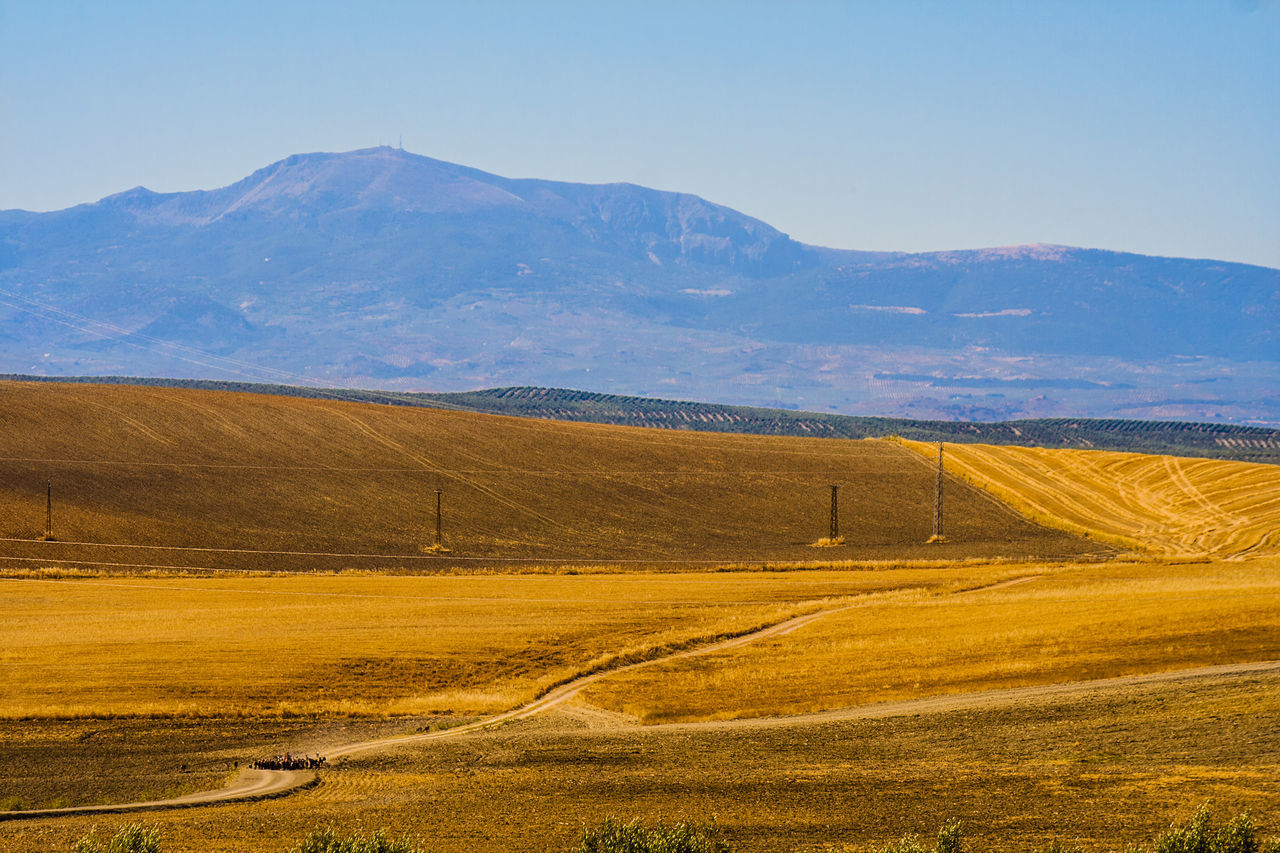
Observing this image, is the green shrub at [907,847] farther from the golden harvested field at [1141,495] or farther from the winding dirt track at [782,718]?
the golden harvested field at [1141,495]

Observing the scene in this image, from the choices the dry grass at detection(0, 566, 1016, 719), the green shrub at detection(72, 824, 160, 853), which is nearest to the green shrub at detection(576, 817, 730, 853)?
the green shrub at detection(72, 824, 160, 853)

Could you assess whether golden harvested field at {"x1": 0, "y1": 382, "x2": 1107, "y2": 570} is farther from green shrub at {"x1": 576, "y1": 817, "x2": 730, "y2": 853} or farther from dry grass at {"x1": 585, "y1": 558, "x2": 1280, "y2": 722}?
green shrub at {"x1": 576, "y1": 817, "x2": 730, "y2": 853}

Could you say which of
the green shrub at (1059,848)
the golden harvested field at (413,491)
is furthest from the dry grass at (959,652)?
the golden harvested field at (413,491)

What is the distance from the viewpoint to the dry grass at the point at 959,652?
32.4 metres

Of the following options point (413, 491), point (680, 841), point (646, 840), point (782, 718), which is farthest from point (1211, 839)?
point (413, 491)

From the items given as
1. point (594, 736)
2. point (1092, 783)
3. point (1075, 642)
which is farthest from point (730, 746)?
point (1075, 642)

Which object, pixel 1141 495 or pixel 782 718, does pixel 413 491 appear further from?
pixel 782 718

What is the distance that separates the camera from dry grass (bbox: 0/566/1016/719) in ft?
111

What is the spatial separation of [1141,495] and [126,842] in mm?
96714

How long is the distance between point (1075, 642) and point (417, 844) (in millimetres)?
21730

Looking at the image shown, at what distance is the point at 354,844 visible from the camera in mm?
18016

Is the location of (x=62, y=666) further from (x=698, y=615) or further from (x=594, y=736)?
(x=698, y=615)

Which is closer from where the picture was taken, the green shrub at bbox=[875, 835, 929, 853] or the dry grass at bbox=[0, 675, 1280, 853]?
the green shrub at bbox=[875, 835, 929, 853]

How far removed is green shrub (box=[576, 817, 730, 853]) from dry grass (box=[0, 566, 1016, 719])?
14891 mm
